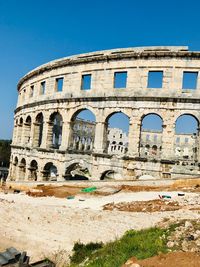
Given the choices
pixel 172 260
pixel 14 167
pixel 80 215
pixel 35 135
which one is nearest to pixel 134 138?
pixel 35 135

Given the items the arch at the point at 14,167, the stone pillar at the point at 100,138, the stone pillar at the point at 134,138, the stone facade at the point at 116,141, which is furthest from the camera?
the stone facade at the point at 116,141

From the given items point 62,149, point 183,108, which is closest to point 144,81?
point 183,108

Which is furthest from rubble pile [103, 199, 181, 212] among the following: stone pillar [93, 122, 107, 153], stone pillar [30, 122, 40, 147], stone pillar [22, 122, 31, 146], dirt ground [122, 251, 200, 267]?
stone pillar [22, 122, 31, 146]

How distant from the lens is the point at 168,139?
22.9m

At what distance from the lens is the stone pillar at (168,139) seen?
22703 mm

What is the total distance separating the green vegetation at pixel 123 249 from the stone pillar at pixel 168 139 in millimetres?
13119

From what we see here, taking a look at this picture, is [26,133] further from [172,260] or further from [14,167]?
[172,260]

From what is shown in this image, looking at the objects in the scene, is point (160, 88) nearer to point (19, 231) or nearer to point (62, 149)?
point (62, 149)

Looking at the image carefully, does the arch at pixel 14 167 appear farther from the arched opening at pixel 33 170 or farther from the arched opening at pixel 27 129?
the arched opening at pixel 33 170

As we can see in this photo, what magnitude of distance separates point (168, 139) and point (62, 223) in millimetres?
12596

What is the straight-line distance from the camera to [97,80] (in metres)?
25.3

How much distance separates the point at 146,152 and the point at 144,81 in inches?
1284

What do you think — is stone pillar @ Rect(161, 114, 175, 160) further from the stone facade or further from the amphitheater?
the stone facade

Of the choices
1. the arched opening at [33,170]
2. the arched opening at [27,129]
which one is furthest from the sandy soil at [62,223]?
the arched opening at [27,129]
